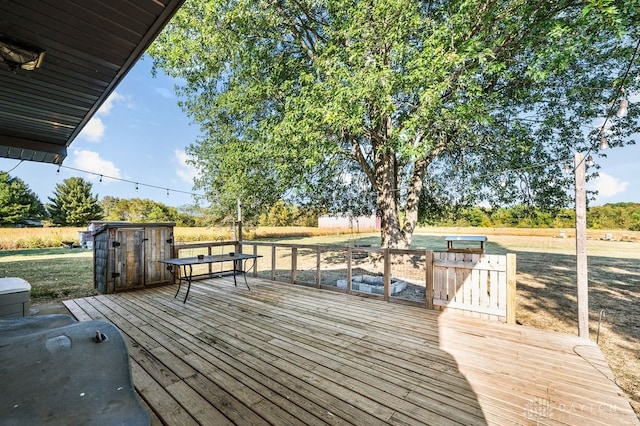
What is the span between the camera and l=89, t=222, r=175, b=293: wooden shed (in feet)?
17.5

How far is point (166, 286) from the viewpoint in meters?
5.95

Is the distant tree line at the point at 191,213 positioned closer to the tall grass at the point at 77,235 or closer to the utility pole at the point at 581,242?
the tall grass at the point at 77,235

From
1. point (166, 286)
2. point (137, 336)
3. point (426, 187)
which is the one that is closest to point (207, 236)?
point (166, 286)

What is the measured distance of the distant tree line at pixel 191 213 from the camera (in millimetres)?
8346

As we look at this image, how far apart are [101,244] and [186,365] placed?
14.8 feet

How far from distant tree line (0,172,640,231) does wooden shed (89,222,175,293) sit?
12.9 ft

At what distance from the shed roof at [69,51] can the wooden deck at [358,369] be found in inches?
111

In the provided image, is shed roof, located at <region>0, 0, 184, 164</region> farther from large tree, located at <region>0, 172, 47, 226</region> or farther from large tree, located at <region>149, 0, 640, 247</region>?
large tree, located at <region>0, 172, 47, 226</region>

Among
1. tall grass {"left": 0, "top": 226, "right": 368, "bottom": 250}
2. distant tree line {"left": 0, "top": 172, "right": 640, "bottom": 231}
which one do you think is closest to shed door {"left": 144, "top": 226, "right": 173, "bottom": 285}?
distant tree line {"left": 0, "top": 172, "right": 640, "bottom": 231}

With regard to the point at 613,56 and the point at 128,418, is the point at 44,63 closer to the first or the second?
the point at 128,418

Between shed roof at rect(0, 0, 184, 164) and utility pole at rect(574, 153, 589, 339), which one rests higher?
shed roof at rect(0, 0, 184, 164)

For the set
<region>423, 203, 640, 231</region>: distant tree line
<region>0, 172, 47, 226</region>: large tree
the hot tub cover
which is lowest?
the hot tub cover

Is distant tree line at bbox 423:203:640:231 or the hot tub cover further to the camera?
distant tree line at bbox 423:203:640:231

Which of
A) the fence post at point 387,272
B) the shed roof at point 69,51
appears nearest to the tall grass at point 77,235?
the shed roof at point 69,51
